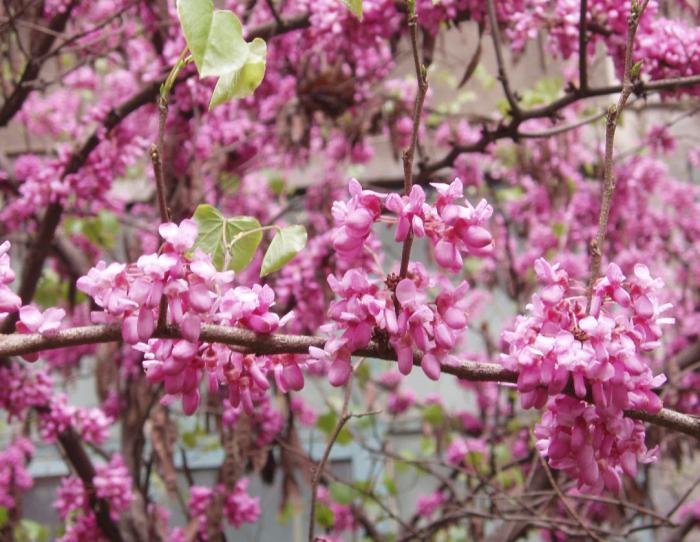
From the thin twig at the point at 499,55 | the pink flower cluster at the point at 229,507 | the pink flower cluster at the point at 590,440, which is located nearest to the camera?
the pink flower cluster at the point at 590,440

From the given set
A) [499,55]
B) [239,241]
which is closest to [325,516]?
[499,55]

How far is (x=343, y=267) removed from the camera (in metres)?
2.15

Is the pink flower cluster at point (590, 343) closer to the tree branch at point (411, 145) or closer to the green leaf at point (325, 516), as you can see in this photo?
the tree branch at point (411, 145)

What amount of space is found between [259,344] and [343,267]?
138cm

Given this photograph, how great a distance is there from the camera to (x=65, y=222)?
3035mm

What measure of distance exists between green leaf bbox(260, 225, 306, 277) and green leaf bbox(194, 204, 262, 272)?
0.09 feet

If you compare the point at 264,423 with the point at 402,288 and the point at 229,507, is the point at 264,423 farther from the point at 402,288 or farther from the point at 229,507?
the point at 402,288

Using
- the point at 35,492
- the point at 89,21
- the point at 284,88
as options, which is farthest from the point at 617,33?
the point at 35,492

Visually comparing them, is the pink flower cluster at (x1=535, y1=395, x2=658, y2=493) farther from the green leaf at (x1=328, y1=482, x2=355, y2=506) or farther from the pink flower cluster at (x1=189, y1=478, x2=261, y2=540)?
the green leaf at (x1=328, y1=482, x2=355, y2=506)

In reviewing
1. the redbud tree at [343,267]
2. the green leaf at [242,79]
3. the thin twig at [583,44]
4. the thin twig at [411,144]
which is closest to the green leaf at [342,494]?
the redbud tree at [343,267]

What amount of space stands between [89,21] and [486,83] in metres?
1.89

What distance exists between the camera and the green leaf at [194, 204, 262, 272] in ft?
2.88

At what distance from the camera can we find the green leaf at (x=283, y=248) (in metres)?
0.85

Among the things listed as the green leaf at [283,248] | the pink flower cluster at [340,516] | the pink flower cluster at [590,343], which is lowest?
the pink flower cluster at [340,516]
